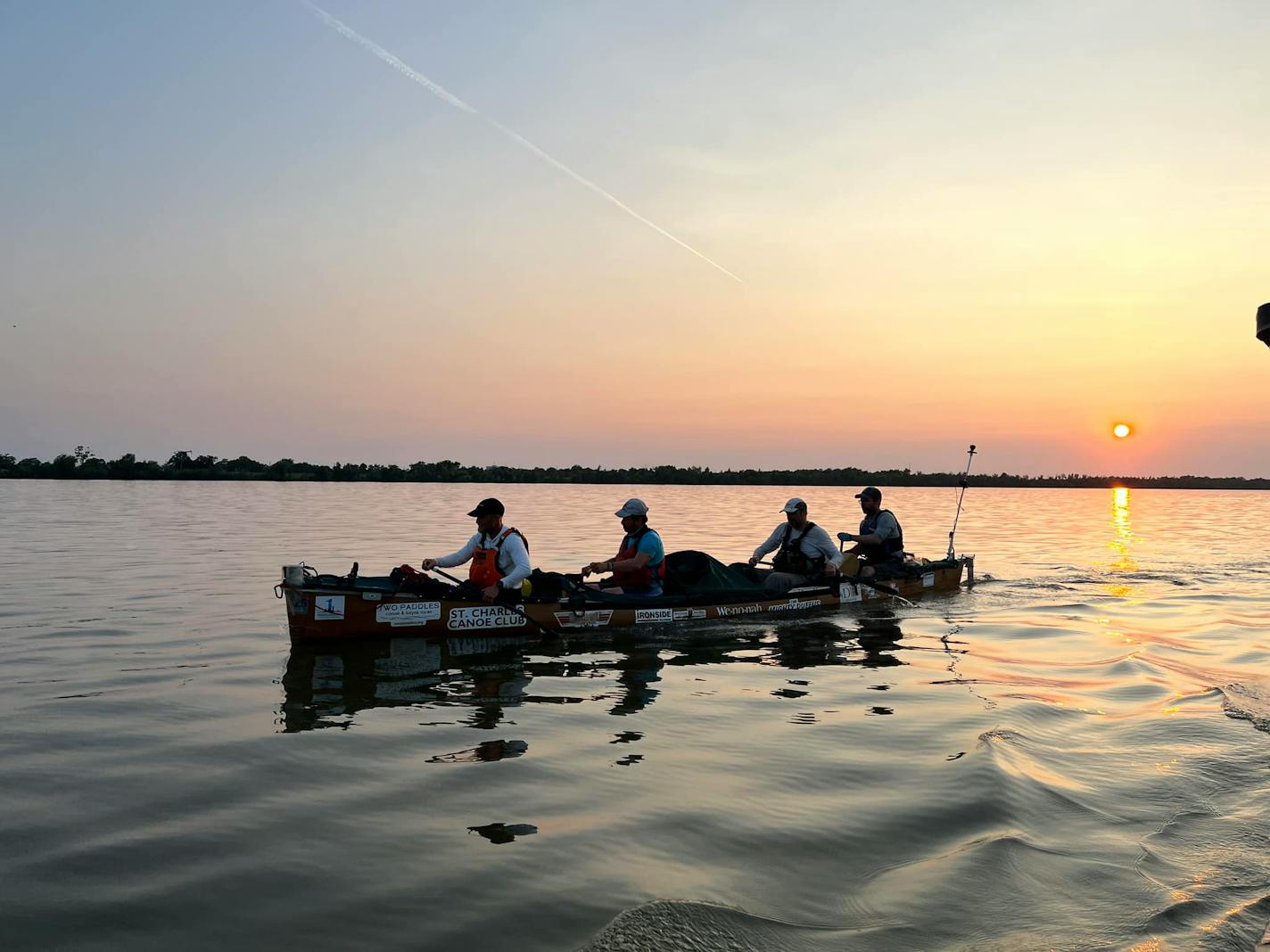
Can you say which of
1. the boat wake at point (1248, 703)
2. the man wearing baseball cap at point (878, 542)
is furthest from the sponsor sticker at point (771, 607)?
the boat wake at point (1248, 703)

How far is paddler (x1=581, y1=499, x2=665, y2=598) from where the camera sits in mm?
13678

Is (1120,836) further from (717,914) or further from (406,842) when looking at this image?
(406,842)

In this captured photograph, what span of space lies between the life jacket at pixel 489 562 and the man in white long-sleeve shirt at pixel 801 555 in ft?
16.2

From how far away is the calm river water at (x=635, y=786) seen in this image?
429cm

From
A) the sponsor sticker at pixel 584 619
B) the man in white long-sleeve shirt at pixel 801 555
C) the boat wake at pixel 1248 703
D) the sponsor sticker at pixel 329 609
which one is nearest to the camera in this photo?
the boat wake at pixel 1248 703

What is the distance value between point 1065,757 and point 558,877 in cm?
439

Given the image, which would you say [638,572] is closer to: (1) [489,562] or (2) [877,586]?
(1) [489,562]

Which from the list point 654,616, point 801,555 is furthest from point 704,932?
point 801,555

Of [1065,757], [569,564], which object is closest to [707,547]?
[569,564]

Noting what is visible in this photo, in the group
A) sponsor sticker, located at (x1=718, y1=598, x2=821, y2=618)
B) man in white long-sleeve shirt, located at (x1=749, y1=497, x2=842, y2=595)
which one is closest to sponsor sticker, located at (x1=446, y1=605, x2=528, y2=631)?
sponsor sticker, located at (x1=718, y1=598, x2=821, y2=618)

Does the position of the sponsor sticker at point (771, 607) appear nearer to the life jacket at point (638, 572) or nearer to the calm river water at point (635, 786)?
the calm river water at point (635, 786)

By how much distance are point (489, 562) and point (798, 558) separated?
5.88 meters

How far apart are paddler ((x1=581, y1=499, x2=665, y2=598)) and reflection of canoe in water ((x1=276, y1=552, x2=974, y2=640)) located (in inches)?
16.3

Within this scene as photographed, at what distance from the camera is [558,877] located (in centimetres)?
474
